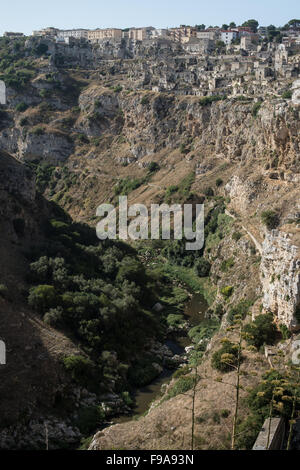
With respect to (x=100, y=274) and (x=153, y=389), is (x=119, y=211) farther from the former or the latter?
(x=153, y=389)

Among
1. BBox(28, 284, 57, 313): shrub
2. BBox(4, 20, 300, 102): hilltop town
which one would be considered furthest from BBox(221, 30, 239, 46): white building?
BBox(28, 284, 57, 313): shrub

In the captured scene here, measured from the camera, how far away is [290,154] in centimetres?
4531

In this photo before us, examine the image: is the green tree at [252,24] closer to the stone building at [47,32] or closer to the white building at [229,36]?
the white building at [229,36]

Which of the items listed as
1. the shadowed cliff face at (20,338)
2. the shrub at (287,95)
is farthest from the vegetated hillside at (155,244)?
the shrub at (287,95)

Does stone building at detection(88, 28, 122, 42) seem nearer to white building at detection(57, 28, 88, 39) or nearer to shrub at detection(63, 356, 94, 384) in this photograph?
white building at detection(57, 28, 88, 39)

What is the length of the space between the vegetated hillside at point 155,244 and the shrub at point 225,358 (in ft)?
0.75

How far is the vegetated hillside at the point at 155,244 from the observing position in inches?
1029

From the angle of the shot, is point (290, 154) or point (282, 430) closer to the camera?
point (282, 430)

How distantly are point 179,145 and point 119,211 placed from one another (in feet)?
40.9

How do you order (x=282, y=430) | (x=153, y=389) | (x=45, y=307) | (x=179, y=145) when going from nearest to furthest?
(x=282, y=430), (x=153, y=389), (x=45, y=307), (x=179, y=145)

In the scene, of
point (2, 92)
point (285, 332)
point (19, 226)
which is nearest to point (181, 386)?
→ point (285, 332)

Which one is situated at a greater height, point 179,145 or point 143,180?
point 179,145

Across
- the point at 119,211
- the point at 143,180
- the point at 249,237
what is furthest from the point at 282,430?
the point at 143,180

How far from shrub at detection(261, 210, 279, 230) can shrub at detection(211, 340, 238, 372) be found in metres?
14.6
